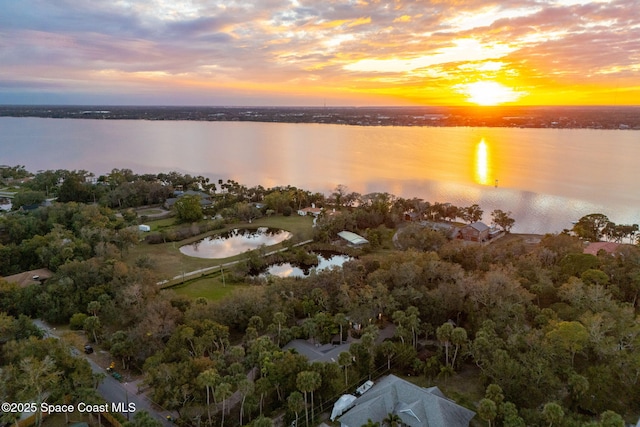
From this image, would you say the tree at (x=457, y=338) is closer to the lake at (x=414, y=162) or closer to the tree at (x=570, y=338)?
the tree at (x=570, y=338)

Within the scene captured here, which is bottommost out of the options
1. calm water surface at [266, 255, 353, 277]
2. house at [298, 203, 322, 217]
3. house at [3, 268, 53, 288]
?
calm water surface at [266, 255, 353, 277]

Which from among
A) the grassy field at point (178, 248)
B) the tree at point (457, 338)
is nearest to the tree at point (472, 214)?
the grassy field at point (178, 248)

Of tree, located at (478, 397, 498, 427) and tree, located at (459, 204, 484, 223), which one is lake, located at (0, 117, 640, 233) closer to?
tree, located at (459, 204, 484, 223)

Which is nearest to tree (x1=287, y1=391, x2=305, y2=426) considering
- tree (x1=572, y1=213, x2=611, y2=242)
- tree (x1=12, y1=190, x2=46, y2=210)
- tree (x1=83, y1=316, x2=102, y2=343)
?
tree (x1=83, y1=316, x2=102, y2=343)

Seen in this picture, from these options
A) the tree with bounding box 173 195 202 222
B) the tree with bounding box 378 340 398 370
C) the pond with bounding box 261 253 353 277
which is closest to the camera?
the tree with bounding box 378 340 398 370

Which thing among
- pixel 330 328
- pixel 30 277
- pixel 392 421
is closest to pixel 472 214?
pixel 330 328

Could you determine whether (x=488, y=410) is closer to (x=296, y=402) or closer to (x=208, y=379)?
(x=296, y=402)
